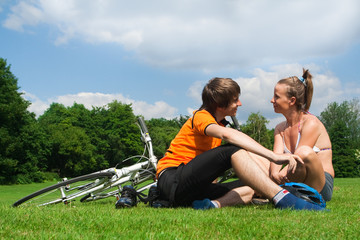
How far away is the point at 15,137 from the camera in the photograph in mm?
36344

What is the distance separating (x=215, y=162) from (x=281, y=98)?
1393 millimetres

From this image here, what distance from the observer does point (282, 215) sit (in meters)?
3.41

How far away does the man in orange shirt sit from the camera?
373cm

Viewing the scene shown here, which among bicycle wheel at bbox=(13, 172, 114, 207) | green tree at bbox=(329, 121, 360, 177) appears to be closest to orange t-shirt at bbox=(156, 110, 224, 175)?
bicycle wheel at bbox=(13, 172, 114, 207)

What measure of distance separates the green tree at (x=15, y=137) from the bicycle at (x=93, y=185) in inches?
1196

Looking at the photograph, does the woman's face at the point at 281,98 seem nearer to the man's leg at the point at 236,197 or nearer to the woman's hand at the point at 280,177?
the woman's hand at the point at 280,177

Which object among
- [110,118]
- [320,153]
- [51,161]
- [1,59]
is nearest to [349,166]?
[110,118]

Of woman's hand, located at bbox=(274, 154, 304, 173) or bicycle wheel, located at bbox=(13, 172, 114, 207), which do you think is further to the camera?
bicycle wheel, located at bbox=(13, 172, 114, 207)

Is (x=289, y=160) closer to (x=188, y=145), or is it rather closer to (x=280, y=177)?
(x=280, y=177)

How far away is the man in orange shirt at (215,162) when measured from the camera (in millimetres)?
3730

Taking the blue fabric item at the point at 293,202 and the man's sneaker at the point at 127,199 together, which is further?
the man's sneaker at the point at 127,199

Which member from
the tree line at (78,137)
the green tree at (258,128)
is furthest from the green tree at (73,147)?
the green tree at (258,128)

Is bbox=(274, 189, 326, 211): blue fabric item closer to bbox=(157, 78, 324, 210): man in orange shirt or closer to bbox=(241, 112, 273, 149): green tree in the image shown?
bbox=(157, 78, 324, 210): man in orange shirt

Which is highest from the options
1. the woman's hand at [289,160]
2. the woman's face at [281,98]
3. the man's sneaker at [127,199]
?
the woman's face at [281,98]
